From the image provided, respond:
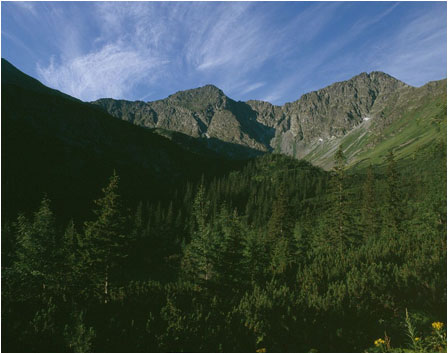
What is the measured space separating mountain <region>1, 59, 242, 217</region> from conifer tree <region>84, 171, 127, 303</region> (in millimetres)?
79578

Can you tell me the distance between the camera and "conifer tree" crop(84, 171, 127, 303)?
19.0 metres

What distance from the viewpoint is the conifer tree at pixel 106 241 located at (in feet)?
62.4

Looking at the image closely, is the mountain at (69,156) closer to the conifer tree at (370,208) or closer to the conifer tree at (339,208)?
the conifer tree at (339,208)

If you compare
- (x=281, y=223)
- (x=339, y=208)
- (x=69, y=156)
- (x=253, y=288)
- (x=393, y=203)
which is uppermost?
(x=69, y=156)

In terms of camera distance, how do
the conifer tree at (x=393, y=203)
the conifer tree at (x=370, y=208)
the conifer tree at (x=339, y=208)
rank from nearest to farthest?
the conifer tree at (x=339, y=208), the conifer tree at (x=393, y=203), the conifer tree at (x=370, y=208)

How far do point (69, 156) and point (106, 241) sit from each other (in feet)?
395

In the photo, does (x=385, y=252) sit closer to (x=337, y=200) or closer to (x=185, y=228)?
(x=337, y=200)

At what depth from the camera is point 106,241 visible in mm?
19359

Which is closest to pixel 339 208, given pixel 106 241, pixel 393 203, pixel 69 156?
pixel 393 203

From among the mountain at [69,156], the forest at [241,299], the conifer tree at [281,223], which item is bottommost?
the forest at [241,299]

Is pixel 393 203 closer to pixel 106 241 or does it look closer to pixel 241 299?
pixel 241 299

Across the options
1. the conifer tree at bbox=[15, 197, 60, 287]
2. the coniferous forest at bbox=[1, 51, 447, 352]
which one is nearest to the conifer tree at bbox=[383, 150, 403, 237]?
the coniferous forest at bbox=[1, 51, 447, 352]

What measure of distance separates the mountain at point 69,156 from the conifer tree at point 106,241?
79578mm

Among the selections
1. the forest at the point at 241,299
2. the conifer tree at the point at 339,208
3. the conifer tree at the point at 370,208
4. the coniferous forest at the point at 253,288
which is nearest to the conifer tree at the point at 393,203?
the coniferous forest at the point at 253,288
